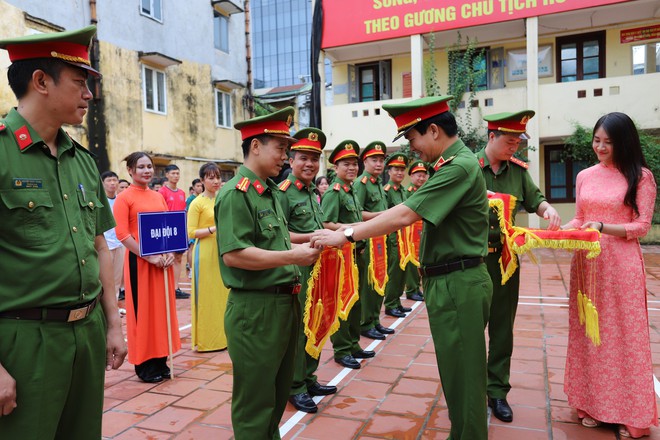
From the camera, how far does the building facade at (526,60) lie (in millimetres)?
12750

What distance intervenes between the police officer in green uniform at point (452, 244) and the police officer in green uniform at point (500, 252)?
815 mm

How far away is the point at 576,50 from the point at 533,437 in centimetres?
1383

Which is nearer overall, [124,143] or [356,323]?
[356,323]

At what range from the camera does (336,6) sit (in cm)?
1470

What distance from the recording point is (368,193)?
233 inches

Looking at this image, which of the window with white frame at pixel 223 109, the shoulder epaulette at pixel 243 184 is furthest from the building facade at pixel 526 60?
the shoulder epaulette at pixel 243 184

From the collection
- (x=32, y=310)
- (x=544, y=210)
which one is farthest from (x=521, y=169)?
(x=32, y=310)

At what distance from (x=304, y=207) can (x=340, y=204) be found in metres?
0.90

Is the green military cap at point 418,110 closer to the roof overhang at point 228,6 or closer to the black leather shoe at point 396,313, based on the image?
the black leather shoe at point 396,313

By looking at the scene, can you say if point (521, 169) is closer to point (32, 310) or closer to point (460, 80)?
point (32, 310)

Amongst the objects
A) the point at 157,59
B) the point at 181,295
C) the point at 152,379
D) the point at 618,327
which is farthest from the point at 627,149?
the point at 157,59

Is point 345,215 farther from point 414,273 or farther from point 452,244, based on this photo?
point 414,273

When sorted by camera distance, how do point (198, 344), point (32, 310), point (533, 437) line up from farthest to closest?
point (198, 344), point (533, 437), point (32, 310)

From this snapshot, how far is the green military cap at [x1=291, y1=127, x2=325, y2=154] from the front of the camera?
4.02 m
